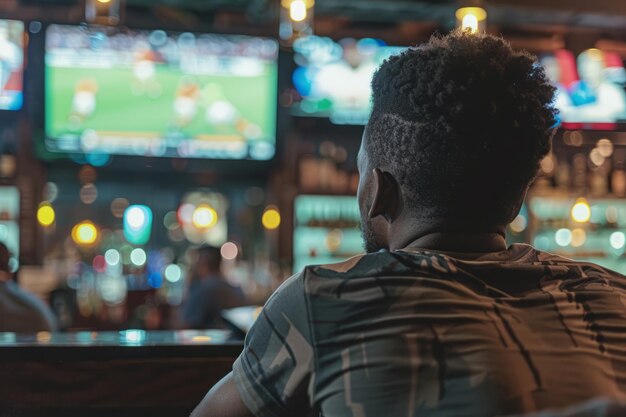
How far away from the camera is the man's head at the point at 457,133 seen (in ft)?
3.64

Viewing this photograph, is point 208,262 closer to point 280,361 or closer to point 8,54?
point 8,54

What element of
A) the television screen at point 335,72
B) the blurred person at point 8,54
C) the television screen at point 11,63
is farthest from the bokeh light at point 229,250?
the blurred person at point 8,54

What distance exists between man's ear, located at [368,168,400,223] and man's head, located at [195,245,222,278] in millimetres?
4359

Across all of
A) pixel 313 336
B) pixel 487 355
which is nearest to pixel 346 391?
pixel 313 336

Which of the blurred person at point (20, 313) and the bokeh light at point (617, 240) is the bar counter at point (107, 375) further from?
the bokeh light at point (617, 240)

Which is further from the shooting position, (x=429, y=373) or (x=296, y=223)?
(x=296, y=223)

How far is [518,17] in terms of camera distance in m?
5.89

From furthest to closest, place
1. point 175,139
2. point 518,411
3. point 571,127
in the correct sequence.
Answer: point 571,127 < point 175,139 < point 518,411

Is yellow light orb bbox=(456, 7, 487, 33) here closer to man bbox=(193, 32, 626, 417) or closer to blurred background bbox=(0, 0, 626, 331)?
blurred background bbox=(0, 0, 626, 331)

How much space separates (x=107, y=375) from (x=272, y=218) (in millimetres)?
3946

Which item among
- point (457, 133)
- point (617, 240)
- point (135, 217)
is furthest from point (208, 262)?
point (457, 133)

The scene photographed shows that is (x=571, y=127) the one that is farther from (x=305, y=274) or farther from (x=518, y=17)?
(x=305, y=274)

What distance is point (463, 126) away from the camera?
1104 mm

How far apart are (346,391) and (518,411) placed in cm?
22
